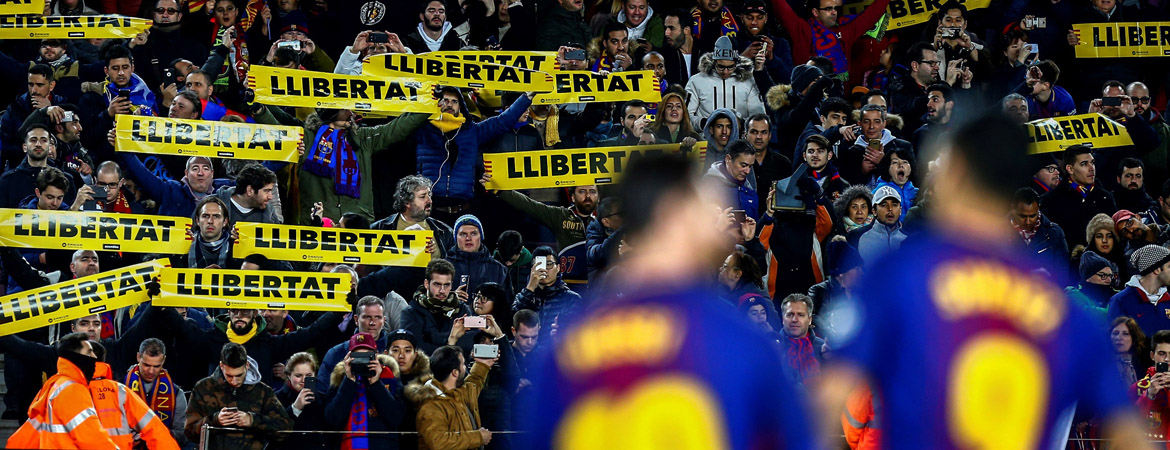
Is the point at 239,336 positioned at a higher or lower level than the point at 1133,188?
lower

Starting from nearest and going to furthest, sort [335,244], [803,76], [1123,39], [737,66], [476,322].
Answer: [476,322], [335,244], [803,76], [737,66], [1123,39]

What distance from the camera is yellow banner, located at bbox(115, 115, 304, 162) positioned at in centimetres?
1180

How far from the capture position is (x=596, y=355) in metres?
4.23

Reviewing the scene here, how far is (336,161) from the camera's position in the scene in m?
12.3

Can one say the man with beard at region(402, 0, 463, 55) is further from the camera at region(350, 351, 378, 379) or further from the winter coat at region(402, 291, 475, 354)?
the camera at region(350, 351, 378, 379)

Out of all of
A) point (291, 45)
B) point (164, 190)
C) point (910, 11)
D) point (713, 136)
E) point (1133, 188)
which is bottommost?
point (1133, 188)

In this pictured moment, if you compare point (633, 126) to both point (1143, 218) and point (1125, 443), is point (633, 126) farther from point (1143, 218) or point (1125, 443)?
point (1125, 443)

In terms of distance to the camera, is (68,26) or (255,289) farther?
(68,26)

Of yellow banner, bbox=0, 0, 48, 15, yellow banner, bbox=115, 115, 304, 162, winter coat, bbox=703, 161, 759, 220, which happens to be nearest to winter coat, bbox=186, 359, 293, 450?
yellow banner, bbox=115, 115, 304, 162

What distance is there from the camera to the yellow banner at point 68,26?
13.2 metres

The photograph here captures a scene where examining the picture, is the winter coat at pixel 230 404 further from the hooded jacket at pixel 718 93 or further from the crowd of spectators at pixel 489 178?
the hooded jacket at pixel 718 93

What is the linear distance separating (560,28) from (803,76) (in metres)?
2.42

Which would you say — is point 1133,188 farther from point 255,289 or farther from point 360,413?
point 360,413

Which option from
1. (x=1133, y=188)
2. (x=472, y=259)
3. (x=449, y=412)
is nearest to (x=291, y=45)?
(x=472, y=259)
